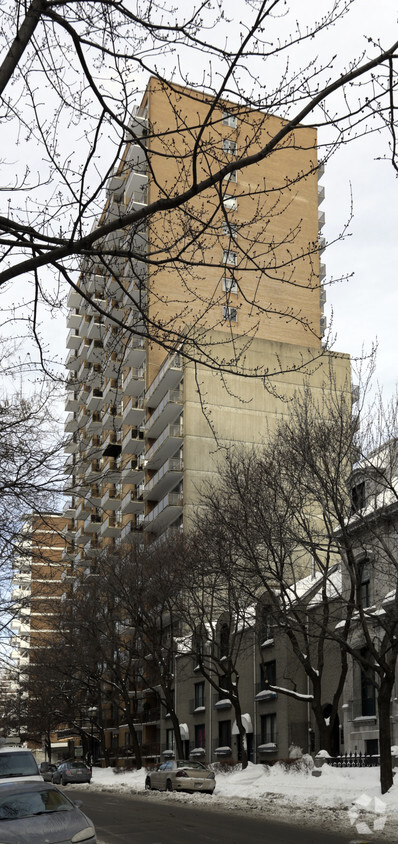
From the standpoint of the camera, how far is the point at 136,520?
71.3m

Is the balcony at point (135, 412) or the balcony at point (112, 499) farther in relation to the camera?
the balcony at point (112, 499)

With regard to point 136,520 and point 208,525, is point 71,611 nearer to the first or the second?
point 136,520

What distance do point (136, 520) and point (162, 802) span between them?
4307 cm

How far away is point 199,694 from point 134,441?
21720 mm

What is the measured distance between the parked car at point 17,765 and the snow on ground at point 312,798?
5.19 metres

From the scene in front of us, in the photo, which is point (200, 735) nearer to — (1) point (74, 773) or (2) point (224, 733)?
(2) point (224, 733)

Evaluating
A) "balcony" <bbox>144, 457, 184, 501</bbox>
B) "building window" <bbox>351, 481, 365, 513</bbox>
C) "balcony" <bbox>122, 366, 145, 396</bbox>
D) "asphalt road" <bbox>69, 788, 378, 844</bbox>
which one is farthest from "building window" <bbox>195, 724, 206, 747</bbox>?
"building window" <bbox>351, 481, 365, 513</bbox>

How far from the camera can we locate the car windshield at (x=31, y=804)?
12.9 metres

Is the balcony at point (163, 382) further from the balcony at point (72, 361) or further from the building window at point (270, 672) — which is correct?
the building window at point (270, 672)

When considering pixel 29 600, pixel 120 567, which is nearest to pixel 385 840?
pixel 29 600

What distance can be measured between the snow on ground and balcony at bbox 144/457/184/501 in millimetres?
24680

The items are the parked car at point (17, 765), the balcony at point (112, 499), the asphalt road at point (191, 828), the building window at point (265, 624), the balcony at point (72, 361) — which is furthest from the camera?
the balcony at point (112, 499)

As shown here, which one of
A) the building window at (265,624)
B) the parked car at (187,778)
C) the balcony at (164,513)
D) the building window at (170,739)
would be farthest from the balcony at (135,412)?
the parked car at (187,778)

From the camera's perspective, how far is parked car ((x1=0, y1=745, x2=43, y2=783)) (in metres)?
22.5
